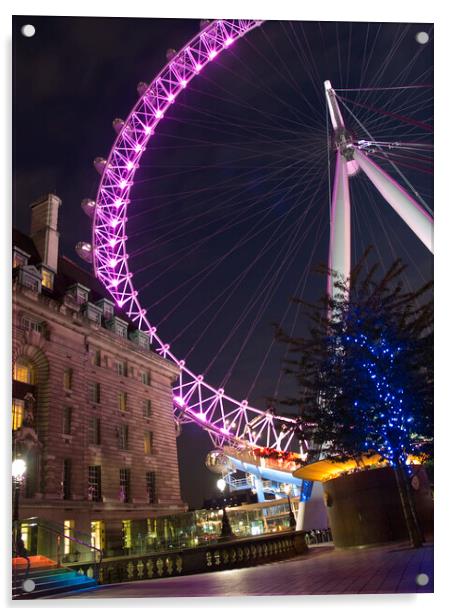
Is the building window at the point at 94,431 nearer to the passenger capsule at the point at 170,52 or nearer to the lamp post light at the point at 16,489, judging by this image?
the lamp post light at the point at 16,489

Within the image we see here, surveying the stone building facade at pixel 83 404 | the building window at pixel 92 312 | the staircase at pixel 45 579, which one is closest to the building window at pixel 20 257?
the stone building facade at pixel 83 404

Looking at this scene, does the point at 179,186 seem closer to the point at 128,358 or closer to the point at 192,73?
the point at 192,73

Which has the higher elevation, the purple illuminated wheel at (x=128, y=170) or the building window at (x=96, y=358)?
the purple illuminated wheel at (x=128, y=170)

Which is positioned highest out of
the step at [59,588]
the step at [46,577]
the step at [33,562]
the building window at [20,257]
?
the building window at [20,257]

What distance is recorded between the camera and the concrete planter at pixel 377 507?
1544cm

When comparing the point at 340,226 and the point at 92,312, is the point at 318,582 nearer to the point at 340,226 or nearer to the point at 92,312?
the point at 340,226

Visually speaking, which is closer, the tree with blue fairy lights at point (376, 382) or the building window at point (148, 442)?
the tree with blue fairy lights at point (376, 382)

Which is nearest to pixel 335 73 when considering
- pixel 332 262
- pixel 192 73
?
pixel 332 262

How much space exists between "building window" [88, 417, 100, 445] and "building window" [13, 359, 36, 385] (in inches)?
167

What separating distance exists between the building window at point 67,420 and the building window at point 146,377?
819cm

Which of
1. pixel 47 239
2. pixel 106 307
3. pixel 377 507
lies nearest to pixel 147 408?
pixel 106 307

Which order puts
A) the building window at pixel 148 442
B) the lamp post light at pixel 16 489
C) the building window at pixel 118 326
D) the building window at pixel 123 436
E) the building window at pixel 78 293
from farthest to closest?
the building window at pixel 118 326, the building window at pixel 148 442, the building window at pixel 78 293, the building window at pixel 123 436, the lamp post light at pixel 16 489

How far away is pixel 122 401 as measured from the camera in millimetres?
28672
